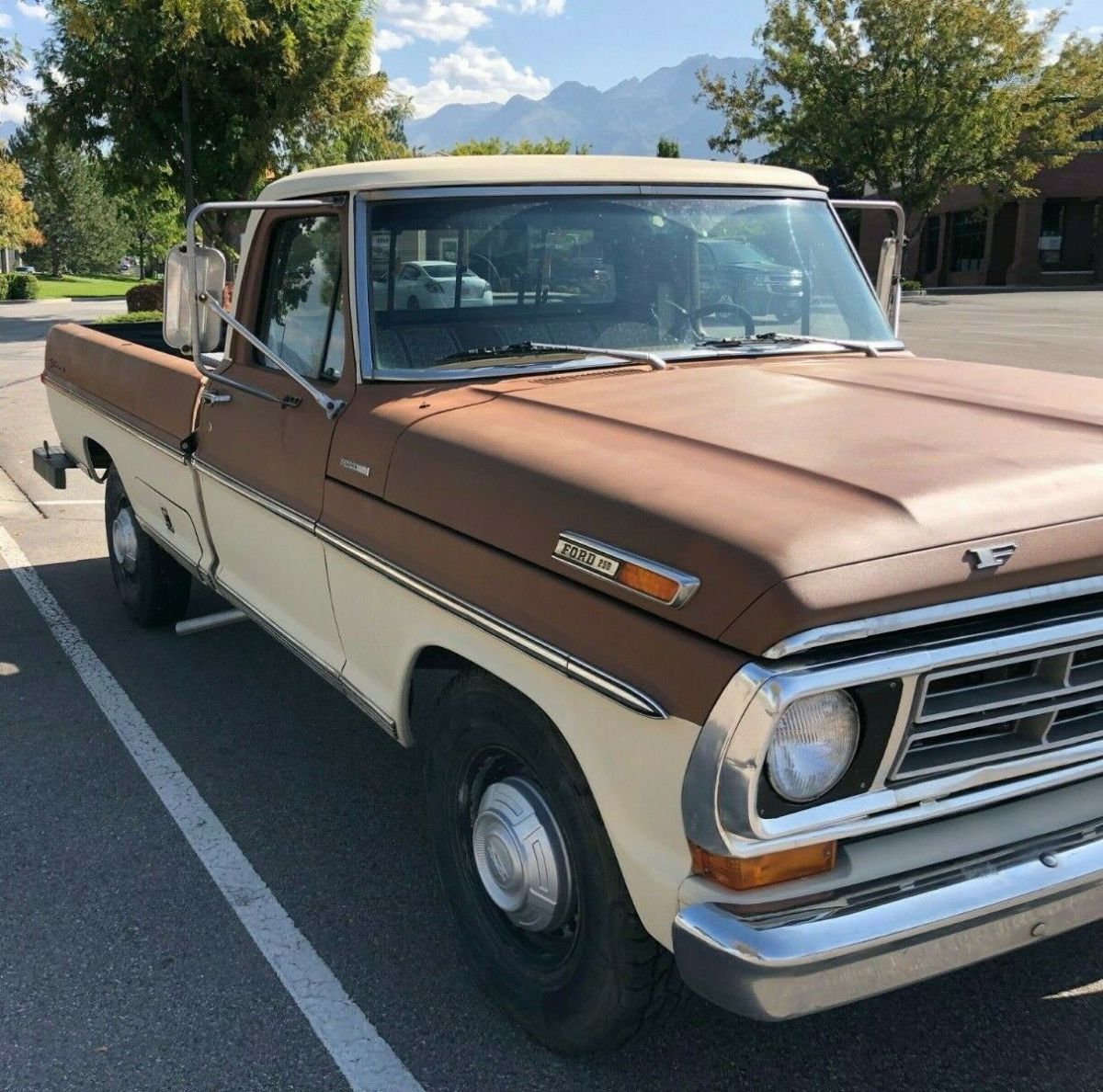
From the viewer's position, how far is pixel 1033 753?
7.37 feet

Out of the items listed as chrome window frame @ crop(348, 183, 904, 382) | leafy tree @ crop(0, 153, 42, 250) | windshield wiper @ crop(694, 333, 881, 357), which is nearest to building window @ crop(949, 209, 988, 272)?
leafy tree @ crop(0, 153, 42, 250)

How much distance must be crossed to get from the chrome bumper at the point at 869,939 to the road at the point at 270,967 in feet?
1.68

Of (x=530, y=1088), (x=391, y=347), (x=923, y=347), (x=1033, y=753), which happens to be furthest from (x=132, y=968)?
(x=923, y=347)

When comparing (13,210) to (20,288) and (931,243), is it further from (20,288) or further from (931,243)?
(931,243)

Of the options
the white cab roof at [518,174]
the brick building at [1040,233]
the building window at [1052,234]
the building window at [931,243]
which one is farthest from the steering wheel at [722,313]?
the building window at [931,243]

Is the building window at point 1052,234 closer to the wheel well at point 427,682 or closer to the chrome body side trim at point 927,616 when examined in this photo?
the wheel well at point 427,682

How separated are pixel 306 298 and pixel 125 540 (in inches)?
98.0

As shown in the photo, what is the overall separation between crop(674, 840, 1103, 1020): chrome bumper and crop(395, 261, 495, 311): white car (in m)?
2.05

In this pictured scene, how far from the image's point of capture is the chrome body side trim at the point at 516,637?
212cm

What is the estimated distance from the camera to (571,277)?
11.5 ft

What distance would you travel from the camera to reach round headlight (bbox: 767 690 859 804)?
6.64 feet

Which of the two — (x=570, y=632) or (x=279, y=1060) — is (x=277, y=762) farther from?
(x=570, y=632)

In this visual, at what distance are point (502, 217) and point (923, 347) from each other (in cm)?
1861

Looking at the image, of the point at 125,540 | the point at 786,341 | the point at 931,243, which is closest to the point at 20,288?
the point at 931,243
